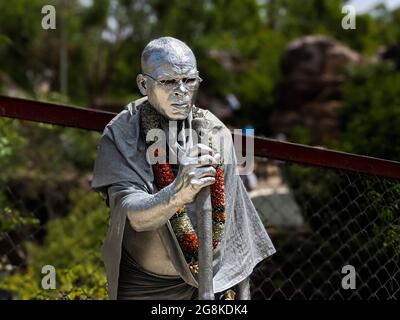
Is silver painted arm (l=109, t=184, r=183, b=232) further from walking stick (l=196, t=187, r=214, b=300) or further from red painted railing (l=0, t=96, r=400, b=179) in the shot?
red painted railing (l=0, t=96, r=400, b=179)

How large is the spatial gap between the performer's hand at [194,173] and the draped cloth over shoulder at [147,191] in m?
0.29

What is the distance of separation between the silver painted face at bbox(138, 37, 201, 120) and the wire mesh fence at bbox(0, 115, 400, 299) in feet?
4.90

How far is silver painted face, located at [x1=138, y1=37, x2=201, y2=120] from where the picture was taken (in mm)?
3953

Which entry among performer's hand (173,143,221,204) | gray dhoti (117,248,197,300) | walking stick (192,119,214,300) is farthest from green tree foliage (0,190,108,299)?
performer's hand (173,143,221,204)

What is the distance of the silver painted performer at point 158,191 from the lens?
3938 mm

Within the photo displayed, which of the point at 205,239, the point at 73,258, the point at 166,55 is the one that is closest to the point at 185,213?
the point at 205,239

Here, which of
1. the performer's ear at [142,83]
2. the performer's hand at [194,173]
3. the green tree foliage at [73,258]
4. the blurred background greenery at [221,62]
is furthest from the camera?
the blurred background greenery at [221,62]

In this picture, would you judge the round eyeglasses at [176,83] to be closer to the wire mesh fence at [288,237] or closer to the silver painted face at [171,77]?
the silver painted face at [171,77]

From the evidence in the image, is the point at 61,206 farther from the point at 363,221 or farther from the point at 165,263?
the point at 165,263

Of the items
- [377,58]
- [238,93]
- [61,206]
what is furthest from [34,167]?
[238,93]

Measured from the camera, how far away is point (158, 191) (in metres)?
3.92

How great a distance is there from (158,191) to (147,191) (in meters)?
0.05

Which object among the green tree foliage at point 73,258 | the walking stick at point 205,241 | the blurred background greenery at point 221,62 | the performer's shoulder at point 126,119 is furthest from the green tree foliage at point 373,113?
the walking stick at point 205,241

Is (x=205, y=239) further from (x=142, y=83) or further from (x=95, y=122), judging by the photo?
(x=95, y=122)
